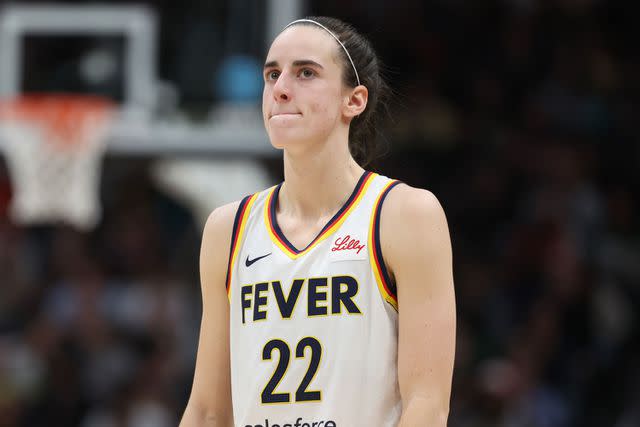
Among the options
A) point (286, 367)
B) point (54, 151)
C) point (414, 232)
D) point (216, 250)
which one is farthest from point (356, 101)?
point (54, 151)

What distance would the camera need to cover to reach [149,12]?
11.6 metres

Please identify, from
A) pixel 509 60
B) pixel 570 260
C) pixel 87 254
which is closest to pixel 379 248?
pixel 570 260

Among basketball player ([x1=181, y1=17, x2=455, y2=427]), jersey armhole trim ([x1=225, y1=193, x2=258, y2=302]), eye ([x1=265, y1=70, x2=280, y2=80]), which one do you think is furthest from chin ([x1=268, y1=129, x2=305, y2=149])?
jersey armhole trim ([x1=225, y1=193, x2=258, y2=302])

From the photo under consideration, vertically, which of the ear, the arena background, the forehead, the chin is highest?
the forehead

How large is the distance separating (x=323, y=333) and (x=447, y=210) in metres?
8.58

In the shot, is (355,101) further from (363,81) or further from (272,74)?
(272,74)

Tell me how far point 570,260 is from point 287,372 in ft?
24.8

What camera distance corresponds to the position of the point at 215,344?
172 inches

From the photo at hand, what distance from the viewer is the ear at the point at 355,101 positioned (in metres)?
4.27

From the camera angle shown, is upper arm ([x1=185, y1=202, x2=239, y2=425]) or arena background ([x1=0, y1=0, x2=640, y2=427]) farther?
arena background ([x1=0, y1=0, x2=640, y2=427])

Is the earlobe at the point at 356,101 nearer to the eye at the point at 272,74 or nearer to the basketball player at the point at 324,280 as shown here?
the basketball player at the point at 324,280

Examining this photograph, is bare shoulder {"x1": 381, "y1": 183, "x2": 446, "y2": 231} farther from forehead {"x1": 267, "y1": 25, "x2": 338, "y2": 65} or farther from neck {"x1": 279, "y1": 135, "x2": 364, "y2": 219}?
forehead {"x1": 267, "y1": 25, "x2": 338, "y2": 65}

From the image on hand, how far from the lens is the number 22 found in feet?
13.2

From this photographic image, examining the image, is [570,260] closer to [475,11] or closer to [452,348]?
[475,11]
